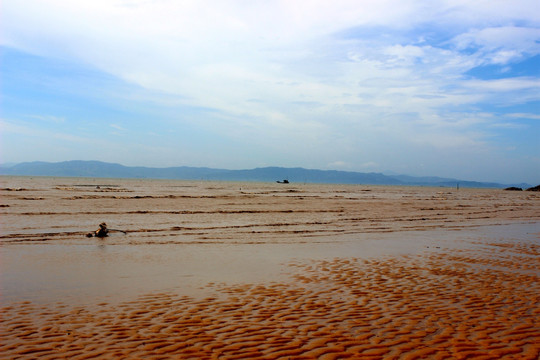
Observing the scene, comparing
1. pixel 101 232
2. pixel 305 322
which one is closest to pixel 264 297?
pixel 305 322

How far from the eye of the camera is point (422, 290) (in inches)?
353

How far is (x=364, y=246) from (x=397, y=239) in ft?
8.88

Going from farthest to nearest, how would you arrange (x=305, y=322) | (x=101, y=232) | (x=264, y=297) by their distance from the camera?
(x=101, y=232) → (x=264, y=297) → (x=305, y=322)

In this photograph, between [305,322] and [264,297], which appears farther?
[264,297]

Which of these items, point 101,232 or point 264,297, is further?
point 101,232

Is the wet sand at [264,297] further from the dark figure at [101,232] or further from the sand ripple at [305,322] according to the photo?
the dark figure at [101,232]

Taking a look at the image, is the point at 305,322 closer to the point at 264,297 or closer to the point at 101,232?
the point at 264,297

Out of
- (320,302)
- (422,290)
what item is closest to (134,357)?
(320,302)

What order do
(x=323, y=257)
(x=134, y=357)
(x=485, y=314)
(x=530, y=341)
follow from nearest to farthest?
1. (x=134, y=357)
2. (x=530, y=341)
3. (x=485, y=314)
4. (x=323, y=257)

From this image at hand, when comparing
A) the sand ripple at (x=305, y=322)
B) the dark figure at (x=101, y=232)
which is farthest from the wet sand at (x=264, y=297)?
the dark figure at (x=101, y=232)

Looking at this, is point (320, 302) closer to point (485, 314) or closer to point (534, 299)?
point (485, 314)

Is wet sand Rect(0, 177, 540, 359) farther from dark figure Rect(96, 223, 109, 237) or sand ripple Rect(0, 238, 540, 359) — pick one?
dark figure Rect(96, 223, 109, 237)

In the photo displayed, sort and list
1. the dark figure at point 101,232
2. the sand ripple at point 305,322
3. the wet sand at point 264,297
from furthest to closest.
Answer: the dark figure at point 101,232
the wet sand at point 264,297
the sand ripple at point 305,322

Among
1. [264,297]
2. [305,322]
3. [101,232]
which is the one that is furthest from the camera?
[101,232]
